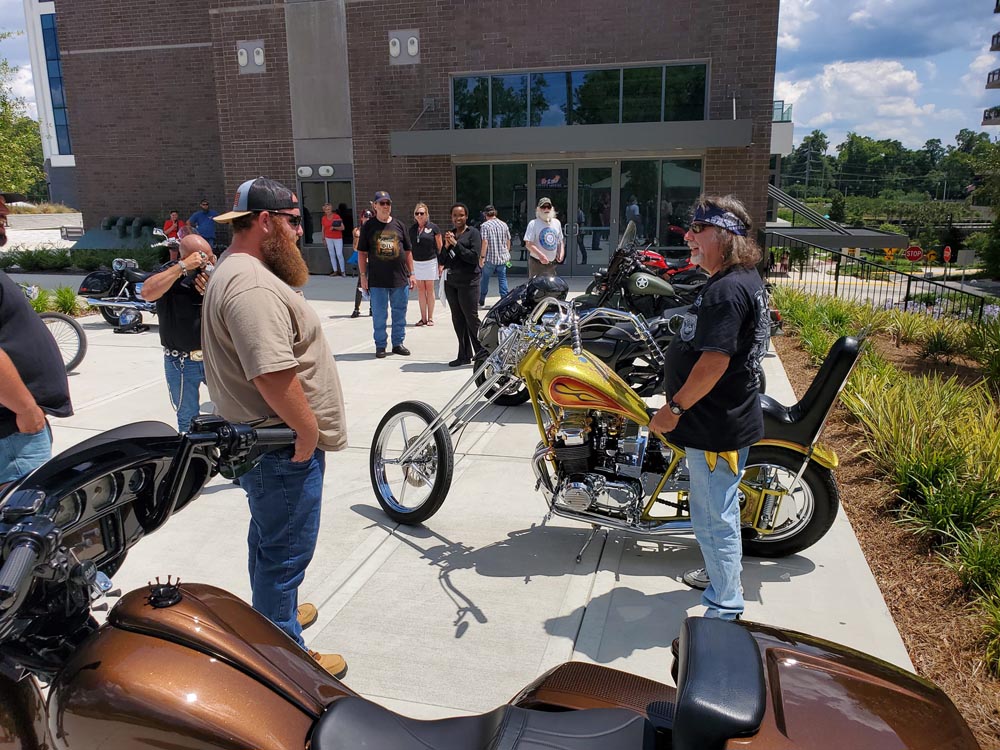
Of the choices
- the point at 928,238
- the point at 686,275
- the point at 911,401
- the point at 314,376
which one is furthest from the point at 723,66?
the point at 928,238

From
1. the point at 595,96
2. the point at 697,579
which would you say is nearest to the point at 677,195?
the point at 595,96

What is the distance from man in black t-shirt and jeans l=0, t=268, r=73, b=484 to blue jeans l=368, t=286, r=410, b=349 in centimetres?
620

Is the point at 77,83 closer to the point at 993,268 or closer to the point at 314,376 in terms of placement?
the point at 314,376

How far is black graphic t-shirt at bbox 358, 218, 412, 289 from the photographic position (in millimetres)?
9188

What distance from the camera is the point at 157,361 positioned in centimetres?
931

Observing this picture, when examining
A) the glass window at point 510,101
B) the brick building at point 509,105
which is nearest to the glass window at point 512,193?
the brick building at point 509,105

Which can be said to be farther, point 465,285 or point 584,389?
point 465,285

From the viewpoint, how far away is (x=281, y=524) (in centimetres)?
290

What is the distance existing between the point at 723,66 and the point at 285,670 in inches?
680

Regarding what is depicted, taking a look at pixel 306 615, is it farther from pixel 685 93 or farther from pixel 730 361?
pixel 685 93

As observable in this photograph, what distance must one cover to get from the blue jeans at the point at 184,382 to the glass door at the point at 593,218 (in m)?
13.6

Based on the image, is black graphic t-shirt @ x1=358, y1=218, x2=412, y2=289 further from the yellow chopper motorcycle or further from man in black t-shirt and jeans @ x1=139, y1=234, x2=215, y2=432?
the yellow chopper motorcycle

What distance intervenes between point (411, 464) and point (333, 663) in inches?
63.9

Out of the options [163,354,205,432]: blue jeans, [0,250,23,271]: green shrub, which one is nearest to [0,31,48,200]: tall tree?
[0,250,23,271]: green shrub
